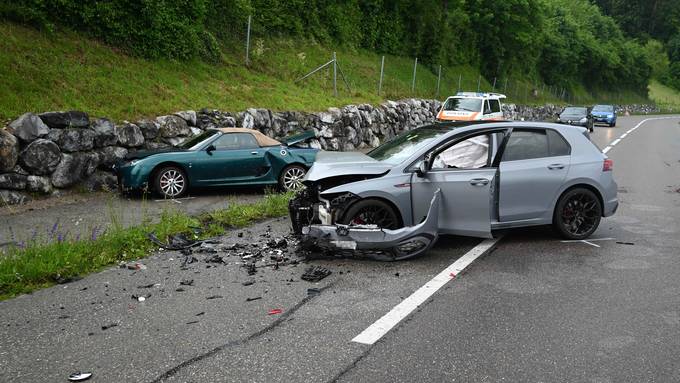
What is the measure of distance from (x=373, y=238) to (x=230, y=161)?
572 centimetres

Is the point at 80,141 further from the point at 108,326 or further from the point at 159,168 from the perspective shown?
the point at 108,326

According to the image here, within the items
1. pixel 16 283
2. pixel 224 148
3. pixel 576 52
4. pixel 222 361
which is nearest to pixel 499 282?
pixel 222 361

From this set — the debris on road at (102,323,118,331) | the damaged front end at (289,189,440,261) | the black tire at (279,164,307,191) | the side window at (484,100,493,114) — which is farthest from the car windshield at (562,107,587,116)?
the debris on road at (102,323,118,331)

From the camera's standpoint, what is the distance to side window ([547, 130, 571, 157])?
7.75 m

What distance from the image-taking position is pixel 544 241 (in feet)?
25.3

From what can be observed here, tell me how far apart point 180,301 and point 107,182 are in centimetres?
749

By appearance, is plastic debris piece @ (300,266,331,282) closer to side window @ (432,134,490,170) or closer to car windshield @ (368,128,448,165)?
car windshield @ (368,128,448,165)

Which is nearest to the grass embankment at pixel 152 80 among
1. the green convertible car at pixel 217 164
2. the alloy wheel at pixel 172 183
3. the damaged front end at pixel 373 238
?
the green convertible car at pixel 217 164

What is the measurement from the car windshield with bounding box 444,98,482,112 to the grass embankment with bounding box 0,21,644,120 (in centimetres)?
313

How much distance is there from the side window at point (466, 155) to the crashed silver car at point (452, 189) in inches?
0.5

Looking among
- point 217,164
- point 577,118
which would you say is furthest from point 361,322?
point 577,118

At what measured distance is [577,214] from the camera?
7.75 meters

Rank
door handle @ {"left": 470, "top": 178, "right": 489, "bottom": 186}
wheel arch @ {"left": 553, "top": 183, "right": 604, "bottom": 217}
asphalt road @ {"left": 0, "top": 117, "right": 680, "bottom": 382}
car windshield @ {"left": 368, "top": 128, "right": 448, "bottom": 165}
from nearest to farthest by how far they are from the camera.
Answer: asphalt road @ {"left": 0, "top": 117, "right": 680, "bottom": 382}
door handle @ {"left": 470, "top": 178, "right": 489, "bottom": 186}
car windshield @ {"left": 368, "top": 128, "right": 448, "bottom": 165}
wheel arch @ {"left": 553, "top": 183, "right": 604, "bottom": 217}

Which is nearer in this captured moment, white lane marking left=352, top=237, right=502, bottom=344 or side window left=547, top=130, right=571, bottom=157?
white lane marking left=352, top=237, right=502, bottom=344
